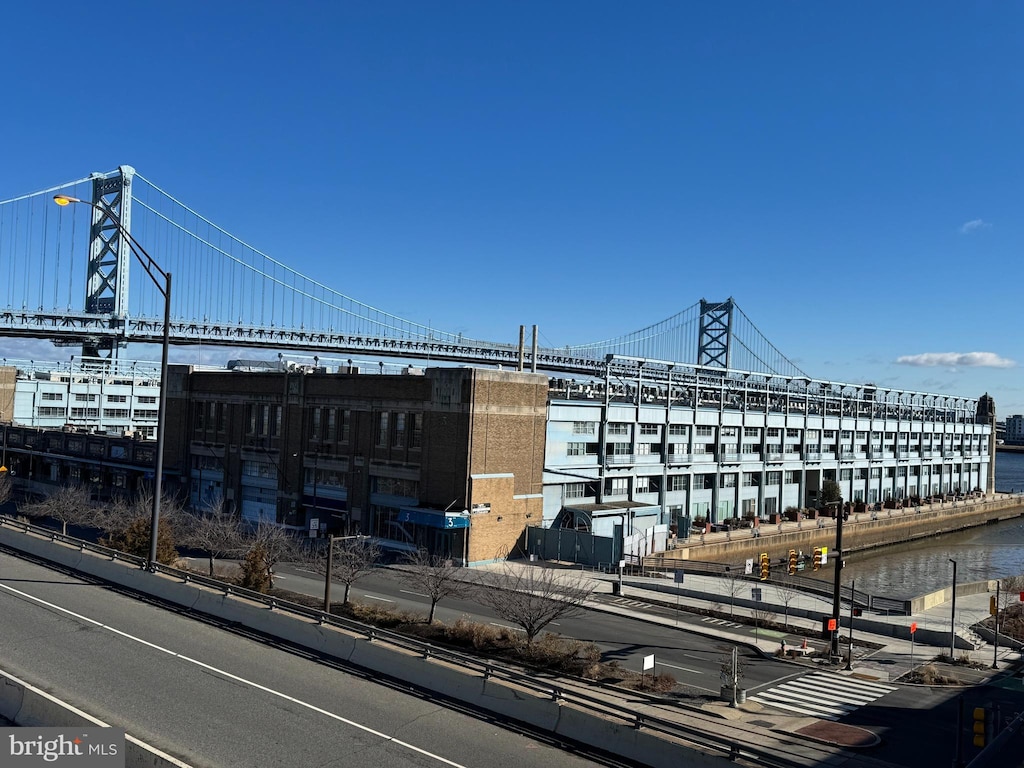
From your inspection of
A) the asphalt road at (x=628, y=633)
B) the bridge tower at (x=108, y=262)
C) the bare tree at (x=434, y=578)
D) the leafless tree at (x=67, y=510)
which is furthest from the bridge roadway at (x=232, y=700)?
the bridge tower at (x=108, y=262)

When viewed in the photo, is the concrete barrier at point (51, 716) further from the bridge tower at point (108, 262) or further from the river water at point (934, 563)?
the bridge tower at point (108, 262)

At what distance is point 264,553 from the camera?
1208 inches

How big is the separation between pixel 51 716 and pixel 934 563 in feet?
236

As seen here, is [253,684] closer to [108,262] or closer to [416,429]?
[416,429]

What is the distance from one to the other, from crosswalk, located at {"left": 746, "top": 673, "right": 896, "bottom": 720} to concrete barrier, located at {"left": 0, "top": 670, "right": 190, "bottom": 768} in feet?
52.2

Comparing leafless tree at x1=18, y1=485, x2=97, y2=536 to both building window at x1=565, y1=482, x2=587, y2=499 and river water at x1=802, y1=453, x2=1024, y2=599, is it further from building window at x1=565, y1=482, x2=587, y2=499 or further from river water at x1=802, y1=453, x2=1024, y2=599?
river water at x1=802, y1=453, x2=1024, y2=599

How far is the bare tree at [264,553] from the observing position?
2962cm

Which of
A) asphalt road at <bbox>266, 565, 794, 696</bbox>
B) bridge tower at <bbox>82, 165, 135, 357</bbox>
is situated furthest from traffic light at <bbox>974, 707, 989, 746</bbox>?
bridge tower at <bbox>82, 165, 135, 357</bbox>

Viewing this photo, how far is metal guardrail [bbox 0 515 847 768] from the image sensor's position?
44.3 ft

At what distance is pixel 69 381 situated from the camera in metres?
94.4

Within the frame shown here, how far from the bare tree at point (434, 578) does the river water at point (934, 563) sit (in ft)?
87.6

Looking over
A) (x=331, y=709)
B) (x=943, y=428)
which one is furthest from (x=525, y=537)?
(x=943, y=428)

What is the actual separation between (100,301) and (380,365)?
7950 centimetres

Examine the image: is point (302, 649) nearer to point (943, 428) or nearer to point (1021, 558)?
point (1021, 558)
